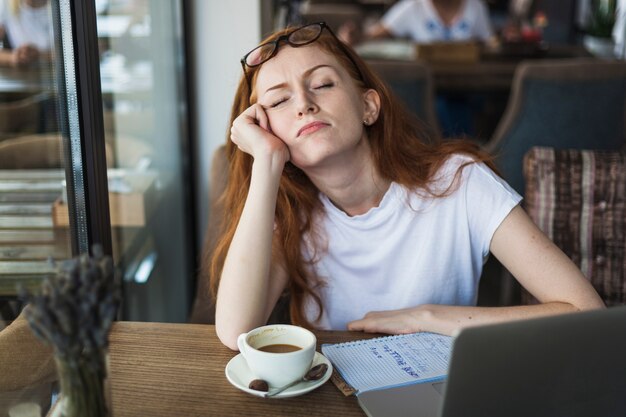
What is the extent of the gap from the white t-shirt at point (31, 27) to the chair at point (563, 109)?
181cm

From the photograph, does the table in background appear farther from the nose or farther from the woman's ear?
the woman's ear

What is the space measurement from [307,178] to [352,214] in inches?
4.9

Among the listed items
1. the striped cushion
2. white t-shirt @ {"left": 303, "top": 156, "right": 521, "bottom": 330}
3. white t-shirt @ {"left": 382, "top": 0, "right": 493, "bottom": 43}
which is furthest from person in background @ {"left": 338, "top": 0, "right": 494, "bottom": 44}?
white t-shirt @ {"left": 303, "top": 156, "right": 521, "bottom": 330}

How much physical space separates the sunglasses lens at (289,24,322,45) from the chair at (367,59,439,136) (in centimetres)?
114

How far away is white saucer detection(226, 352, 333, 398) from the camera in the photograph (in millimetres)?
1057

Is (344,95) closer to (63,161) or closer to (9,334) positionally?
(63,161)

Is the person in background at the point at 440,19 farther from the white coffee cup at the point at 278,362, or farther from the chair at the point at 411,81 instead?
the white coffee cup at the point at 278,362

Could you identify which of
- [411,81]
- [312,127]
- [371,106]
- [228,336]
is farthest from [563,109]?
[228,336]

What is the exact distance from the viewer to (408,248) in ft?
5.00

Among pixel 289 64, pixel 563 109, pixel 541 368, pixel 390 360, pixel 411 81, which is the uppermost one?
pixel 289 64

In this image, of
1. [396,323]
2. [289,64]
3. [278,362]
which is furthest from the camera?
[289,64]

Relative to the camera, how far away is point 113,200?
1889 mm

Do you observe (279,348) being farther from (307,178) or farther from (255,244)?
(307,178)

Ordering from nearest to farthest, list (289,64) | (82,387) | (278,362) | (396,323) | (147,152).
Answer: (82,387) → (278,362) → (396,323) → (289,64) → (147,152)
